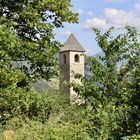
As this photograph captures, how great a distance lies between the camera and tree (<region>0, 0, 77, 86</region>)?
17219 millimetres

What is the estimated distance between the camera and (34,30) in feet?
59.9

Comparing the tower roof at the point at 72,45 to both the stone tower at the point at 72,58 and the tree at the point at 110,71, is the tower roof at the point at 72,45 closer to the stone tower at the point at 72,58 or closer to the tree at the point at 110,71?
the stone tower at the point at 72,58

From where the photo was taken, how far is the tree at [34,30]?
17.2 m

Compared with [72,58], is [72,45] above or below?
above

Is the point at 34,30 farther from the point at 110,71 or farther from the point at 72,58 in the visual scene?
the point at 72,58

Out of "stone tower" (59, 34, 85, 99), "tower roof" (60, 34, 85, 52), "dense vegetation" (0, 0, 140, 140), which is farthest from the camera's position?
"tower roof" (60, 34, 85, 52)

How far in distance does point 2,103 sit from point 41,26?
3869 millimetres

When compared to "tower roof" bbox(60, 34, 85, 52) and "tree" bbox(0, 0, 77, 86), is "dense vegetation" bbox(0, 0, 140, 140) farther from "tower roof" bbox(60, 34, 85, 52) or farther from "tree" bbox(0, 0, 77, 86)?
"tower roof" bbox(60, 34, 85, 52)

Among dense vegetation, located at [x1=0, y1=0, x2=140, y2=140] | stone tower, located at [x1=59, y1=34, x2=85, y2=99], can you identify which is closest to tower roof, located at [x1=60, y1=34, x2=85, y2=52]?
stone tower, located at [x1=59, y1=34, x2=85, y2=99]

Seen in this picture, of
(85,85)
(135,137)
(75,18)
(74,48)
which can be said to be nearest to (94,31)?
(75,18)

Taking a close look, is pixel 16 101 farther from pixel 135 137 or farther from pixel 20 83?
pixel 135 137

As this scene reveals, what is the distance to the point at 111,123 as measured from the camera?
30.2 feet

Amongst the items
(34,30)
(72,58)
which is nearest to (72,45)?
(72,58)

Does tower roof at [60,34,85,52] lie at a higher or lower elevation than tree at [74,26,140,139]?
higher
